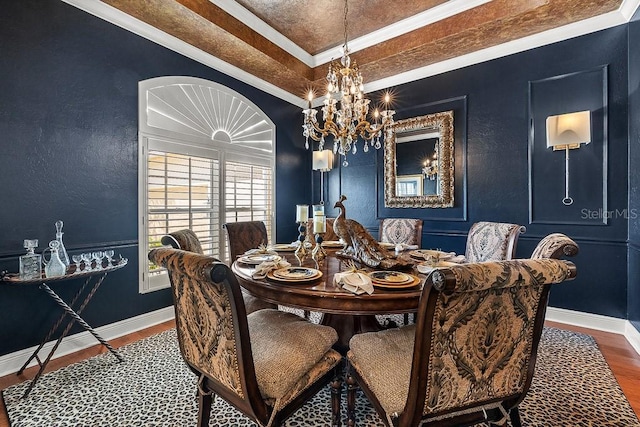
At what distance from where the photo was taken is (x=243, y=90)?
4055 millimetres

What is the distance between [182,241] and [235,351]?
98cm

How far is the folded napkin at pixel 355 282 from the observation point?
1354 millimetres

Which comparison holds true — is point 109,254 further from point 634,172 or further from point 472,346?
point 634,172

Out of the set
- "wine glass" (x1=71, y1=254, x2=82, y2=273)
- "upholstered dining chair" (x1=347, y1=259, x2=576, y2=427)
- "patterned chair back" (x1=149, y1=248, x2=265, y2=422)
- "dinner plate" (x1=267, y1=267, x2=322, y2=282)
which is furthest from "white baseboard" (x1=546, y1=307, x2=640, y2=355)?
"wine glass" (x1=71, y1=254, x2=82, y2=273)

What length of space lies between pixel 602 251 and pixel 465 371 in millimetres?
3028

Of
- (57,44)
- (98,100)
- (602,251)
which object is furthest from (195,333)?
(602,251)

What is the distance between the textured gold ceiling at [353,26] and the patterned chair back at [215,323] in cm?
267

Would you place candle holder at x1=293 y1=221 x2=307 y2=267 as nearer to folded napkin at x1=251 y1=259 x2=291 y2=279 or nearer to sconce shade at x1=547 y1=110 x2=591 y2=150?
folded napkin at x1=251 y1=259 x2=291 y2=279

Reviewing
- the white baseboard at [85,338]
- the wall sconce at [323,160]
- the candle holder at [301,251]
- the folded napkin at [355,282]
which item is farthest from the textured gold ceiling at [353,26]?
the white baseboard at [85,338]

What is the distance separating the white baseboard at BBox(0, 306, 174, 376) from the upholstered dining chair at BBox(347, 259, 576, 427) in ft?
8.80

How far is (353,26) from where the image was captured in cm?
353

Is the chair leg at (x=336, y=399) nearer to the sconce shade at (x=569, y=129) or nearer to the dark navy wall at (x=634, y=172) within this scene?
the dark navy wall at (x=634, y=172)

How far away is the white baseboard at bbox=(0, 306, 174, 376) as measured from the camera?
2186 mm

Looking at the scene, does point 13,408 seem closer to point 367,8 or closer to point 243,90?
point 243,90
